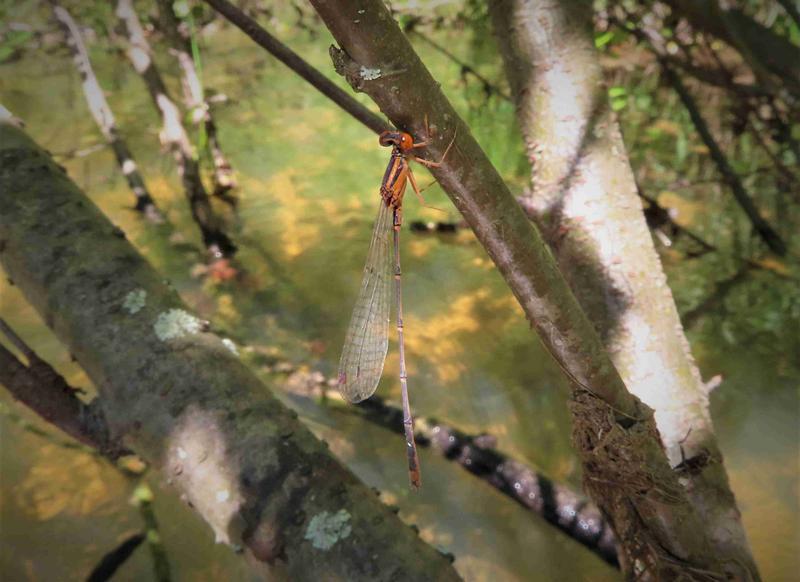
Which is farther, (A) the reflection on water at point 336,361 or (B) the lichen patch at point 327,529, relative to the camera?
(A) the reflection on water at point 336,361

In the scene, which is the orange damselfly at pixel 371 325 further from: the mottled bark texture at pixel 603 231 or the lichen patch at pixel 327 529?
the lichen patch at pixel 327 529

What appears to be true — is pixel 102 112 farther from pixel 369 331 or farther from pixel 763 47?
pixel 763 47

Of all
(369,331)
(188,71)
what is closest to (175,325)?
(369,331)

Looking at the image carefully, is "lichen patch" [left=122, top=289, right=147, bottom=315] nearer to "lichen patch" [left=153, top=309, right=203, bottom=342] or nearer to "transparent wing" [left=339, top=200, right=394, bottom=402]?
"lichen patch" [left=153, top=309, right=203, bottom=342]

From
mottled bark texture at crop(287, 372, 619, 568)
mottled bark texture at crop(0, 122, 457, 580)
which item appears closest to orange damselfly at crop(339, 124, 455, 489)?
mottled bark texture at crop(0, 122, 457, 580)

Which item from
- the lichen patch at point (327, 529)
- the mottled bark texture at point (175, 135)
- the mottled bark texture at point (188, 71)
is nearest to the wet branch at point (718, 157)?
the lichen patch at point (327, 529)

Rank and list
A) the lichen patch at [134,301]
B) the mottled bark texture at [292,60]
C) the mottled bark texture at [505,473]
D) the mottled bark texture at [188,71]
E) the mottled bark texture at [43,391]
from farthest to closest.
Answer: the mottled bark texture at [188,71], the mottled bark texture at [505,473], the mottled bark texture at [43,391], the lichen patch at [134,301], the mottled bark texture at [292,60]

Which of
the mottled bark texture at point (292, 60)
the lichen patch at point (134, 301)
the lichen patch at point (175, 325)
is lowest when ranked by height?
the lichen patch at point (175, 325)
